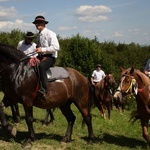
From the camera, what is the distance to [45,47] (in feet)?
21.8

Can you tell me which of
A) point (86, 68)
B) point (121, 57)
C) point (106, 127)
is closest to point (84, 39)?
point (86, 68)

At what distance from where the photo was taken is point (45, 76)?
6590mm

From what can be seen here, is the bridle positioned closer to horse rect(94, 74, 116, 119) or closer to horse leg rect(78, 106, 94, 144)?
horse leg rect(78, 106, 94, 144)

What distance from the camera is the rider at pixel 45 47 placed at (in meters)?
6.55

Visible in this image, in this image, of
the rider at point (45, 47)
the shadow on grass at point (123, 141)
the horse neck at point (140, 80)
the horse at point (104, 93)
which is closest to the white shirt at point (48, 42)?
the rider at point (45, 47)

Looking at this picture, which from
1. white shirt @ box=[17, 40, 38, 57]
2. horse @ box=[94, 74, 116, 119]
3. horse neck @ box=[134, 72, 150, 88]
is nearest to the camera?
horse neck @ box=[134, 72, 150, 88]

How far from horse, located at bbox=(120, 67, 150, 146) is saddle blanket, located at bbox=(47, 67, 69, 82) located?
1.46 metres

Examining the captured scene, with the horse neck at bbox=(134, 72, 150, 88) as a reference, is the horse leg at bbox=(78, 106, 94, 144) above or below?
below

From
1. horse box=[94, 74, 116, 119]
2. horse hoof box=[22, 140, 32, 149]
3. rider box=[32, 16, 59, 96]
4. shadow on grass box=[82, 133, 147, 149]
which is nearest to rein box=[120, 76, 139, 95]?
shadow on grass box=[82, 133, 147, 149]

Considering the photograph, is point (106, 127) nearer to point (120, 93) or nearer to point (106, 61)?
point (120, 93)

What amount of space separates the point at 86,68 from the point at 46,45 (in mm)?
→ 15975

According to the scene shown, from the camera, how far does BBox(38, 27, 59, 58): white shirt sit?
21.6ft

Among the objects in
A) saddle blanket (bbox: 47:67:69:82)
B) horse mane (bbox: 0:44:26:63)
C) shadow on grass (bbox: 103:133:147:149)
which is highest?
horse mane (bbox: 0:44:26:63)

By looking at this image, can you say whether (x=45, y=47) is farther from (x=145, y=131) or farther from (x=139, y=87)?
(x=145, y=131)
